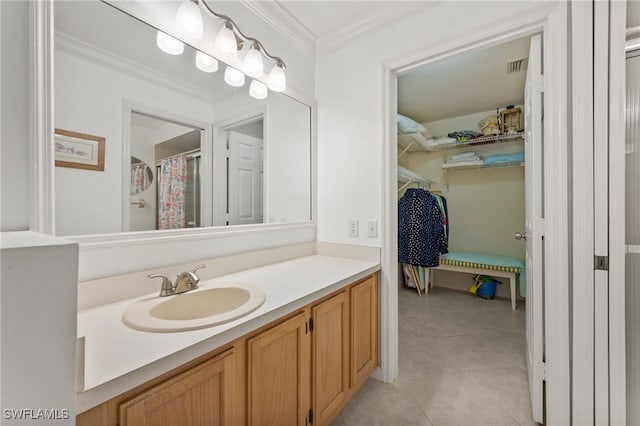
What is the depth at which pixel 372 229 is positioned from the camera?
5.64 feet

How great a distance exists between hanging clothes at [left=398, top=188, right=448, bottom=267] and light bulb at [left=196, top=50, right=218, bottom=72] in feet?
8.71

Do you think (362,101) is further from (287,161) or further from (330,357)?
(330,357)

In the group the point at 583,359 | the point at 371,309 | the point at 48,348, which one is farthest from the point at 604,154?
the point at 48,348

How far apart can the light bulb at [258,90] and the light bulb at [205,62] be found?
24 cm

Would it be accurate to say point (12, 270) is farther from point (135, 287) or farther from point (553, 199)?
point (553, 199)

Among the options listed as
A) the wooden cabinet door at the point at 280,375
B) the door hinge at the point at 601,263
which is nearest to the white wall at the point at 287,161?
the wooden cabinet door at the point at 280,375

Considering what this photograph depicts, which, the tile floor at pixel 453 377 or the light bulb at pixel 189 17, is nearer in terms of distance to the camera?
the light bulb at pixel 189 17

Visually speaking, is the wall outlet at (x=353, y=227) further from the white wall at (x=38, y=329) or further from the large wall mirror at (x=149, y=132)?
the white wall at (x=38, y=329)

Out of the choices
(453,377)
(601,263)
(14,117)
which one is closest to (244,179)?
(14,117)

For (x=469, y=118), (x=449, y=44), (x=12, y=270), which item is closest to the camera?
(x=12, y=270)

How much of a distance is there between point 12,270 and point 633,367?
198 cm

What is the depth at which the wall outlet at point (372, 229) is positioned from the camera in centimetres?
171

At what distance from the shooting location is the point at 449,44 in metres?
1.50

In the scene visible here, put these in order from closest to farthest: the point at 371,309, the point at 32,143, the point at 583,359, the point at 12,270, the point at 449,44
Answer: the point at 12,270
the point at 32,143
the point at 583,359
the point at 449,44
the point at 371,309
